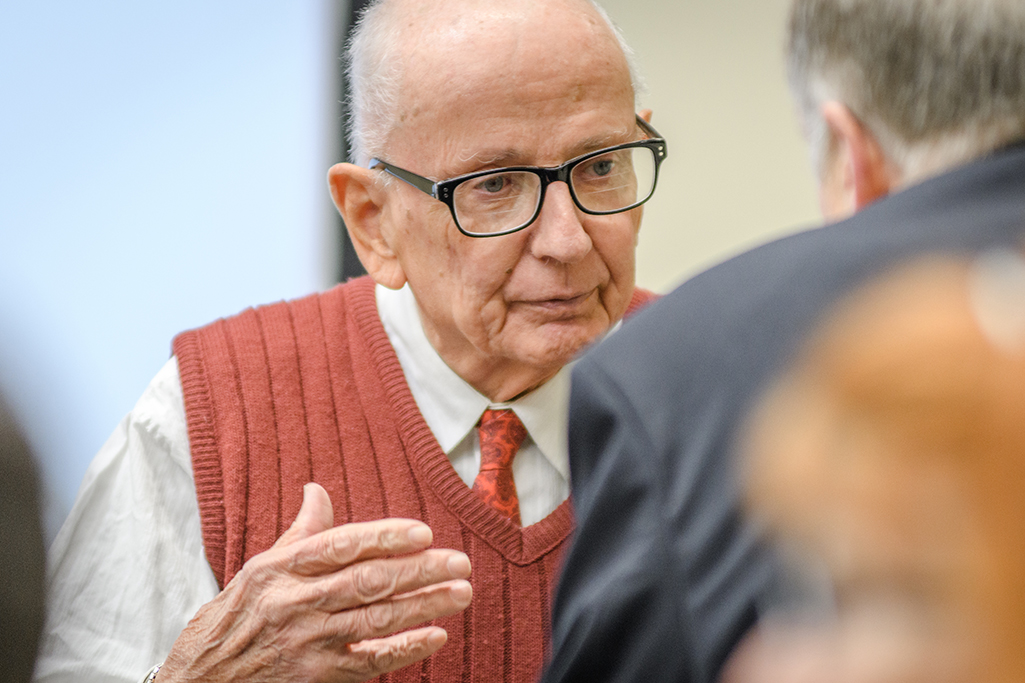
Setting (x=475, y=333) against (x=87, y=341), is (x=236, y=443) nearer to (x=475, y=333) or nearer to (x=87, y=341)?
(x=475, y=333)

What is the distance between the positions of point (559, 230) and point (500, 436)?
1.04ft

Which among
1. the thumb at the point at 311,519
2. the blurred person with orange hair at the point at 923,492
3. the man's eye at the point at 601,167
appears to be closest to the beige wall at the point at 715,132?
the man's eye at the point at 601,167

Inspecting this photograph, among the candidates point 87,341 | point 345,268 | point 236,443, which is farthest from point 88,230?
point 236,443

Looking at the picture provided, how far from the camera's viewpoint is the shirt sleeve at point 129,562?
1.30m

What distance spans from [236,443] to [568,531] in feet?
1.62

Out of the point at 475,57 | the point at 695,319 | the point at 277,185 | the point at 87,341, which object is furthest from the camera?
the point at 277,185

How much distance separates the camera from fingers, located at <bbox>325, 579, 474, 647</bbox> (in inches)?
38.8

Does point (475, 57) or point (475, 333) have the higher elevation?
point (475, 57)

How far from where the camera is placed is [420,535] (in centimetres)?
94

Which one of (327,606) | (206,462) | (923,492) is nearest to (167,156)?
(206,462)

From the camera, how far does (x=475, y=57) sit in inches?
49.5

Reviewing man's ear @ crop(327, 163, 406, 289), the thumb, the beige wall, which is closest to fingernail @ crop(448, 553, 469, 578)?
the thumb

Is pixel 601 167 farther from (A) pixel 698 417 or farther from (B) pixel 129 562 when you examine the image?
(B) pixel 129 562

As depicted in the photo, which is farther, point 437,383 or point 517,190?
point 437,383
